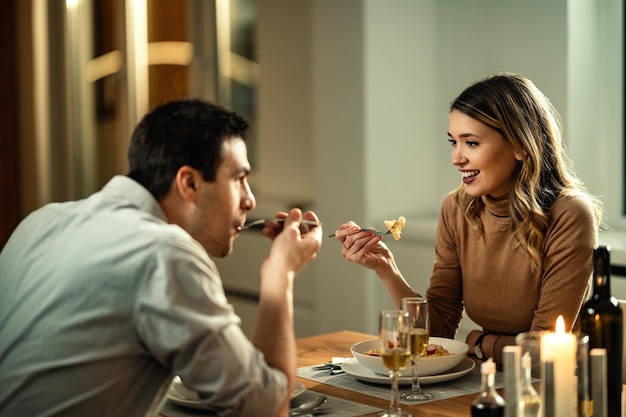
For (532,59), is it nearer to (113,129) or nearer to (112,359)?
(112,359)

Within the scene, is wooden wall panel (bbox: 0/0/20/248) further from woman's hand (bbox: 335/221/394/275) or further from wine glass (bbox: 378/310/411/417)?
wine glass (bbox: 378/310/411/417)

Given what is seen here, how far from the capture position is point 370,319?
3.72m

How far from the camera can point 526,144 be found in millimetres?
2279

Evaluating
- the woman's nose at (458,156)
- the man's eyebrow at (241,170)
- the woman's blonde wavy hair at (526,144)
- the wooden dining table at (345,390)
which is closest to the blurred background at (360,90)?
the woman's blonde wavy hair at (526,144)

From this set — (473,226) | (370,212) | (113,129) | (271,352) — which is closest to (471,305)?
(473,226)

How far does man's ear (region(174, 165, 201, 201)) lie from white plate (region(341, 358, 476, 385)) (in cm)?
54

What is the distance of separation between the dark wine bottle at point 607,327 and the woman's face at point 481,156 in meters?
0.75

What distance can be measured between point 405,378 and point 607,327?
1.52 ft

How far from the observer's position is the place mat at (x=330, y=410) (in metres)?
1.67

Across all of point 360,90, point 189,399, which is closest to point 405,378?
point 189,399

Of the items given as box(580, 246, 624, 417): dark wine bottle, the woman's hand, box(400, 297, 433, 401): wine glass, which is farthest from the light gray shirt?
the woman's hand

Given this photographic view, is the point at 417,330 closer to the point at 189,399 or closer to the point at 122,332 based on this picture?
the point at 189,399

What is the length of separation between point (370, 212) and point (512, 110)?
1.45 meters

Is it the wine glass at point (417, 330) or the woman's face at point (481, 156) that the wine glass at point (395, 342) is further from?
the woman's face at point (481, 156)
